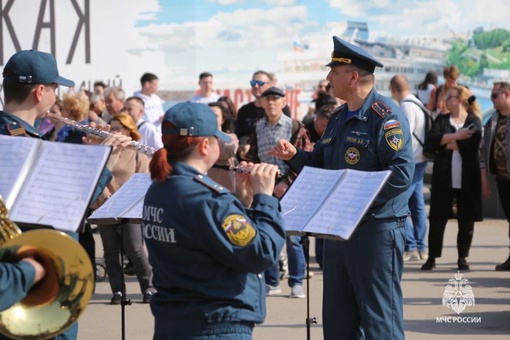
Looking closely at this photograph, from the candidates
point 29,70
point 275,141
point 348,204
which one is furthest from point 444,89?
point 29,70

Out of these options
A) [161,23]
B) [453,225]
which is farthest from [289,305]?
[161,23]

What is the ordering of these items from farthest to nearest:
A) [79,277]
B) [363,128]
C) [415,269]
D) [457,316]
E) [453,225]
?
[453,225]
[415,269]
[457,316]
[363,128]
[79,277]

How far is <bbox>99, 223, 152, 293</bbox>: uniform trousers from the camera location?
9.48 metres

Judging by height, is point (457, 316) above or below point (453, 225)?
above

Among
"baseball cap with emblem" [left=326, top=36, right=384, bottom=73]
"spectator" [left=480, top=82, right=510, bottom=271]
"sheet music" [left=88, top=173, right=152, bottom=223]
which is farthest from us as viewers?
"spectator" [left=480, top=82, right=510, bottom=271]

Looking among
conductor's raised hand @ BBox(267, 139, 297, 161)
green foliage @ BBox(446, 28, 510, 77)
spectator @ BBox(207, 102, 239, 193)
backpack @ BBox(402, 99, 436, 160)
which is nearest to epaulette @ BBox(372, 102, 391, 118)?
conductor's raised hand @ BBox(267, 139, 297, 161)

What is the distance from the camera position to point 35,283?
4102 mm

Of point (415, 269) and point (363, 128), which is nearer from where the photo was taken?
point (363, 128)

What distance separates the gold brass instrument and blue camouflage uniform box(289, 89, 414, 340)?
2.17 metres

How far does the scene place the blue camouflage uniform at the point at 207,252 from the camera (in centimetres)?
426

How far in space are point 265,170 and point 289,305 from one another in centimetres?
501

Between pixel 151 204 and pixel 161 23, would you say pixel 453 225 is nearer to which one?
pixel 161 23

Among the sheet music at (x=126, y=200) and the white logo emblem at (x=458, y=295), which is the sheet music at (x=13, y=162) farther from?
the white logo emblem at (x=458, y=295)

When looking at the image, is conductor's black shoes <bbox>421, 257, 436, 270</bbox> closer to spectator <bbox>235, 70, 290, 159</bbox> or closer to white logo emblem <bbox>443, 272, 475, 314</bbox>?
white logo emblem <bbox>443, 272, 475, 314</bbox>
